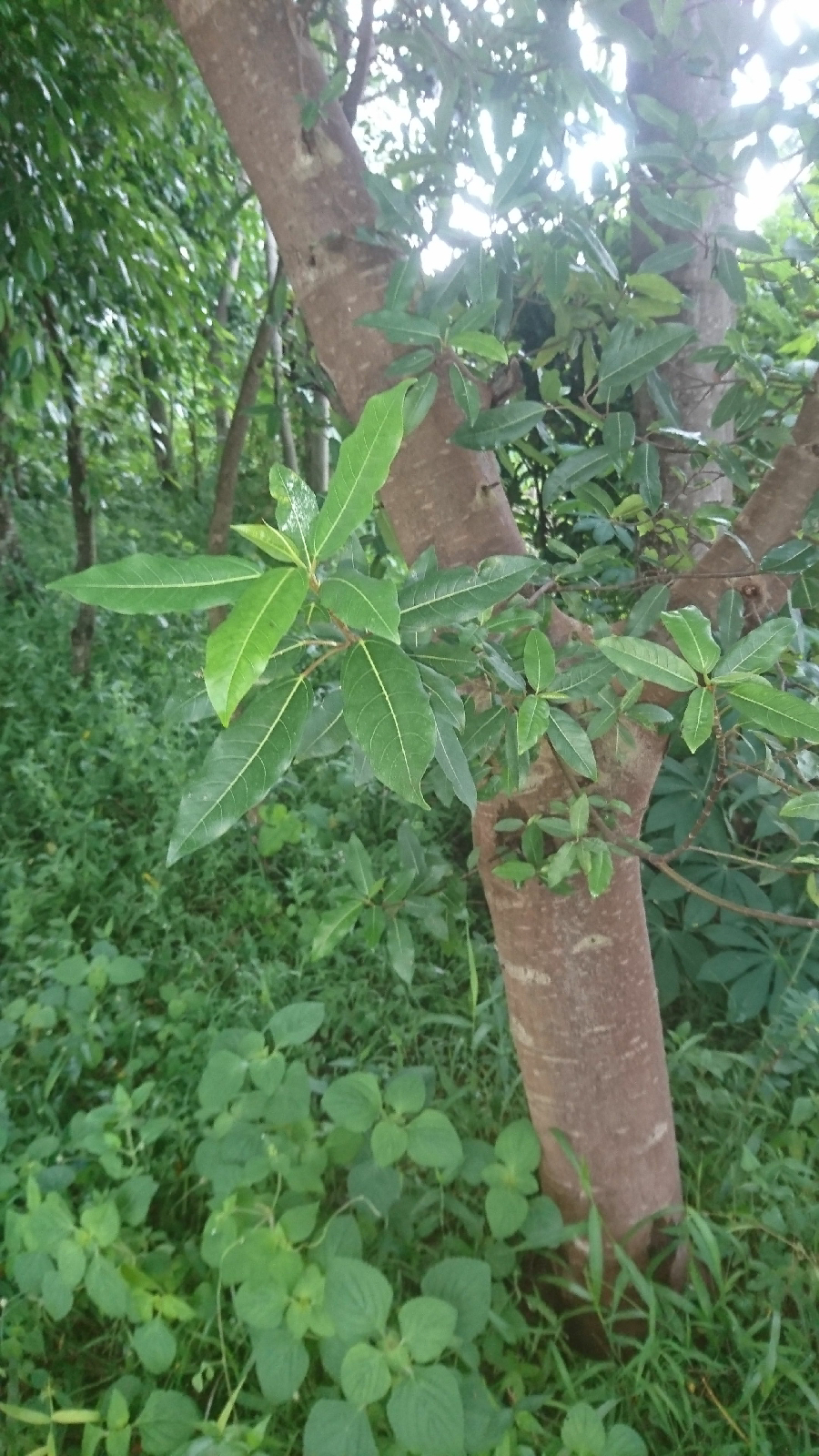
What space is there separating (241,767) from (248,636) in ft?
0.38

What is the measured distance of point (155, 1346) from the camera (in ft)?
3.48

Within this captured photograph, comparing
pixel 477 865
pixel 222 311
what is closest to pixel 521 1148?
pixel 477 865

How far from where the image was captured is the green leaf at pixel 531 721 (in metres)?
0.69

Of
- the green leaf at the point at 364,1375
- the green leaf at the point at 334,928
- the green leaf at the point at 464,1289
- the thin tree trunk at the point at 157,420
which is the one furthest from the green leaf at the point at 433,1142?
the thin tree trunk at the point at 157,420

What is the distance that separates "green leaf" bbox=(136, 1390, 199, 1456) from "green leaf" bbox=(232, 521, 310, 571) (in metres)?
1.08

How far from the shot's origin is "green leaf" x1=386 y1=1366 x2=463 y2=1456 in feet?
2.93

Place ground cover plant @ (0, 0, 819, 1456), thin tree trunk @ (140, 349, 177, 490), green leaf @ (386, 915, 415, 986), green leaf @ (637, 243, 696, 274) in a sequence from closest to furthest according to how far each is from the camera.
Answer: ground cover plant @ (0, 0, 819, 1456) → green leaf @ (637, 243, 696, 274) → green leaf @ (386, 915, 415, 986) → thin tree trunk @ (140, 349, 177, 490)

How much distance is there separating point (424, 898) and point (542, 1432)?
0.66 metres

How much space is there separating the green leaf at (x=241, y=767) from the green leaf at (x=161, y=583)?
9 centimetres

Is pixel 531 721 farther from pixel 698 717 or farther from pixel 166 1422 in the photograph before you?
pixel 166 1422

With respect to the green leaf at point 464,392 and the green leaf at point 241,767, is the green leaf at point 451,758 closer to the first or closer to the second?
the green leaf at point 241,767

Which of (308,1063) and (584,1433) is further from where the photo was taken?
(308,1063)

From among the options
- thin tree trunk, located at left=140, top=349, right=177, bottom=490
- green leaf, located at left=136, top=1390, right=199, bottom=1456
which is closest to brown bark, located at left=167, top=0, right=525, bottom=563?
green leaf, located at left=136, top=1390, right=199, bottom=1456

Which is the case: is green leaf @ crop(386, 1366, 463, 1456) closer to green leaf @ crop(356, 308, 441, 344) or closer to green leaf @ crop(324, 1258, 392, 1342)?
green leaf @ crop(324, 1258, 392, 1342)
